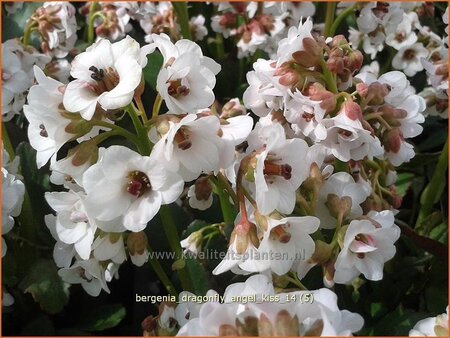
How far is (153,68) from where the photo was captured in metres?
0.91

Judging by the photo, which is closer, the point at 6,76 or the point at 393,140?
the point at 393,140

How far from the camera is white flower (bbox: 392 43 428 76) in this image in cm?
128

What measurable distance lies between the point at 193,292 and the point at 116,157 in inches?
9.5

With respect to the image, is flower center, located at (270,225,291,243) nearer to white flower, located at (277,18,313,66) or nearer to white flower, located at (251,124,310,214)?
white flower, located at (251,124,310,214)

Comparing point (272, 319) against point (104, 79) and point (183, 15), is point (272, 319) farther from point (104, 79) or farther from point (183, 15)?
point (183, 15)

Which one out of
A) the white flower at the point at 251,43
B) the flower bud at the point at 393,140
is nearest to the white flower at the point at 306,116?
the flower bud at the point at 393,140

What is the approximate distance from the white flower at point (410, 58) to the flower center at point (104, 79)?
76 centimetres

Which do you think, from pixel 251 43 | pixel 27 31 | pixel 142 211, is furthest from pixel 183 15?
pixel 142 211

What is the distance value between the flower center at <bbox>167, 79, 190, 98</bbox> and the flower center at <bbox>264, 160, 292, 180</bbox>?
0.11 metres

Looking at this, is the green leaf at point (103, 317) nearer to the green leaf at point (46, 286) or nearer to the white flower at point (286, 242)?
the green leaf at point (46, 286)

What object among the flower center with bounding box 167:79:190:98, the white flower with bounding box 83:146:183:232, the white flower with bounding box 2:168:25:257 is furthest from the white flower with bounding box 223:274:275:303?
the white flower with bounding box 2:168:25:257

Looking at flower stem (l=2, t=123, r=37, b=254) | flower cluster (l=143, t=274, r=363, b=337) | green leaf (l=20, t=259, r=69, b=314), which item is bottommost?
green leaf (l=20, t=259, r=69, b=314)

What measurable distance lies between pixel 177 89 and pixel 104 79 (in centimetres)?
8

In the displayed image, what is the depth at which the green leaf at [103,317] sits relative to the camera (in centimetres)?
97
